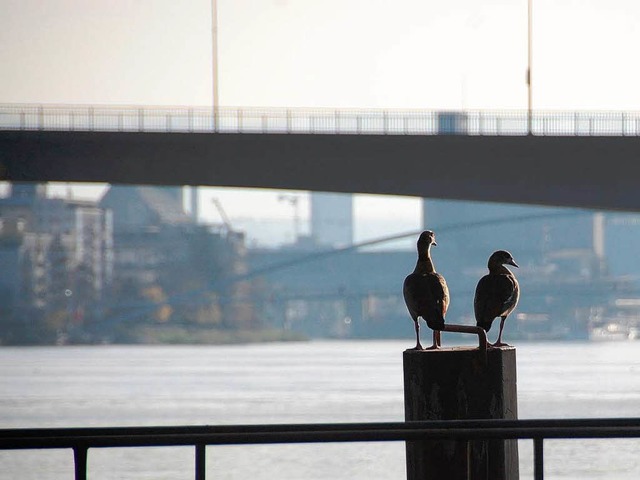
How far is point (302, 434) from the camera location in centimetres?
581

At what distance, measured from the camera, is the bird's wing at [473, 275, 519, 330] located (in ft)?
27.7

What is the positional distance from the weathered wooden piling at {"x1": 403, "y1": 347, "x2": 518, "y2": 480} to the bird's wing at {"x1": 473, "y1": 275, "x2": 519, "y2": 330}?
3.38 feet

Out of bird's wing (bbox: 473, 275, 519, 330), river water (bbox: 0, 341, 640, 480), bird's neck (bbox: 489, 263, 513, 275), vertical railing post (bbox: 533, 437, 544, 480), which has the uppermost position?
bird's neck (bbox: 489, 263, 513, 275)

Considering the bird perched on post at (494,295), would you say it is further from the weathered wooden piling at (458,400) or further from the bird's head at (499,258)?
the weathered wooden piling at (458,400)

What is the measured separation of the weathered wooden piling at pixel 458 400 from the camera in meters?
7.25

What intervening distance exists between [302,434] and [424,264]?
2808 mm

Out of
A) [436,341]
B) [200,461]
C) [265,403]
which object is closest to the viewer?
[200,461]

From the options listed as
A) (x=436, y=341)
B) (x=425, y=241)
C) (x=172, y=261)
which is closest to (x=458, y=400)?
(x=436, y=341)

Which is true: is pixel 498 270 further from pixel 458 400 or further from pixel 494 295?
pixel 458 400

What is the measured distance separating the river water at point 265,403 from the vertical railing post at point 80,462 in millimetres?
27400

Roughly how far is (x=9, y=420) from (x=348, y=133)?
16355 mm

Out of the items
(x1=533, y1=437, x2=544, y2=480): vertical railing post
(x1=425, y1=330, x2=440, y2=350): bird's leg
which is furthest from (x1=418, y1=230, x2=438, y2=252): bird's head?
(x1=533, y1=437, x2=544, y2=480): vertical railing post

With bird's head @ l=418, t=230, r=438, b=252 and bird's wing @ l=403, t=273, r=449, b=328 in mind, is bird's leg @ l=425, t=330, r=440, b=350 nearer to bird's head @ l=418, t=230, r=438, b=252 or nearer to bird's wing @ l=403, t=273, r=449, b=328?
bird's wing @ l=403, t=273, r=449, b=328

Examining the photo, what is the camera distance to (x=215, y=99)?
48.3 meters
